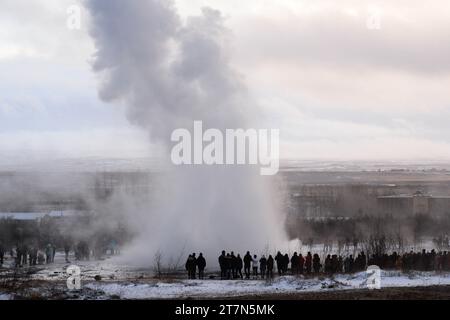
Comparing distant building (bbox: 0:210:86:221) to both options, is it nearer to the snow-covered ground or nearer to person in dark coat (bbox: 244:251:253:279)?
person in dark coat (bbox: 244:251:253:279)

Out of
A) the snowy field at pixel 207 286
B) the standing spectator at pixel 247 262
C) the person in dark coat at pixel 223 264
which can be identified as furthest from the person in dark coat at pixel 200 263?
Answer: the standing spectator at pixel 247 262

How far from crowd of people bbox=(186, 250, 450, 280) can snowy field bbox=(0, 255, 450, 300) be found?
0.88m

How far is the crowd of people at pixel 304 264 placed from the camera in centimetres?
2066

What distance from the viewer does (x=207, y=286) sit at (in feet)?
61.4

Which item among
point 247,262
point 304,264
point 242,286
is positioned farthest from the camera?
point 304,264

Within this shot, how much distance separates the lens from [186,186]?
98.7 ft

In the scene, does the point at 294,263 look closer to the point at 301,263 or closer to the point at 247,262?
the point at 301,263

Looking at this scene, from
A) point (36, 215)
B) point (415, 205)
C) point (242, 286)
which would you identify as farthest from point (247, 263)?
point (415, 205)

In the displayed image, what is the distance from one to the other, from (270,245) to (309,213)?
138ft

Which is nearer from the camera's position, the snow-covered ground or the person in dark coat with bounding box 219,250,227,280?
the snow-covered ground

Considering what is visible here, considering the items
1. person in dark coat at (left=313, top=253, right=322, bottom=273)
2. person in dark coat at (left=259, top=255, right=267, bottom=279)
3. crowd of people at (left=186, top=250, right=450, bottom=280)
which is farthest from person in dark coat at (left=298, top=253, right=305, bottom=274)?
person in dark coat at (left=259, top=255, right=267, bottom=279)

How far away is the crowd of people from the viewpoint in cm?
2066

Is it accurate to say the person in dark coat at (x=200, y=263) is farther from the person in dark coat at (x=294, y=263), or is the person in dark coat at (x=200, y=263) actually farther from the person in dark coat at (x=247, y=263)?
the person in dark coat at (x=294, y=263)

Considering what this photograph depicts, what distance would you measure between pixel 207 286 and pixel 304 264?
4728 mm
